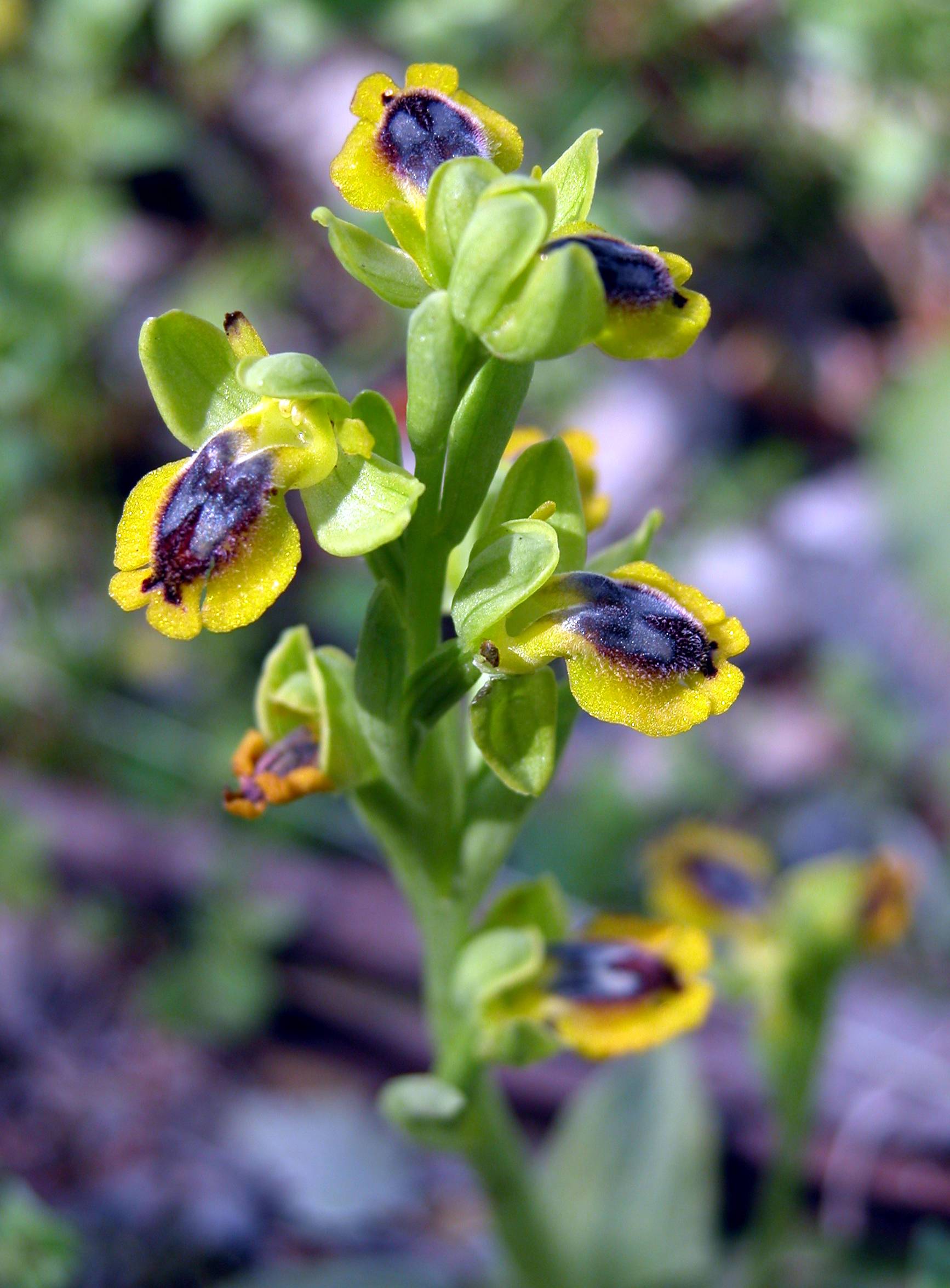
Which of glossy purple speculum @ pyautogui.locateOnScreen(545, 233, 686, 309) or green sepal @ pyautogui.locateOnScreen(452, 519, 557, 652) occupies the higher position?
glossy purple speculum @ pyautogui.locateOnScreen(545, 233, 686, 309)

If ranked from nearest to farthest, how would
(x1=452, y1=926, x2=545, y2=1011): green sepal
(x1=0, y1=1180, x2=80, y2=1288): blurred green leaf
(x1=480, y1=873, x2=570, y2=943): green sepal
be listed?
1. (x1=452, y1=926, x2=545, y2=1011): green sepal
2. (x1=480, y1=873, x2=570, y2=943): green sepal
3. (x1=0, y1=1180, x2=80, y2=1288): blurred green leaf

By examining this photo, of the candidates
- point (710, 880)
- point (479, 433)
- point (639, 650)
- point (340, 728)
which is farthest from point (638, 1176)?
point (479, 433)

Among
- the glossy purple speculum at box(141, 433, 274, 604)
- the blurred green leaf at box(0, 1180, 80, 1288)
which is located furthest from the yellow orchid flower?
the blurred green leaf at box(0, 1180, 80, 1288)

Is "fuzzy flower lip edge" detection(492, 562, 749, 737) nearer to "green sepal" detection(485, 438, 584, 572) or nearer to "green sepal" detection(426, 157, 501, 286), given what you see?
"green sepal" detection(485, 438, 584, 572)

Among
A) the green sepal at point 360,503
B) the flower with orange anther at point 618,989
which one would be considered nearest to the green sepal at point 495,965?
the flower with orange anther at point 618,989

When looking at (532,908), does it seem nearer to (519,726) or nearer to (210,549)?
(519,726)

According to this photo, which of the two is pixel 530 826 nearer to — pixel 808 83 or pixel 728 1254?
pixel 728 1254

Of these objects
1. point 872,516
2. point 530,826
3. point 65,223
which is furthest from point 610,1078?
point 65,223
